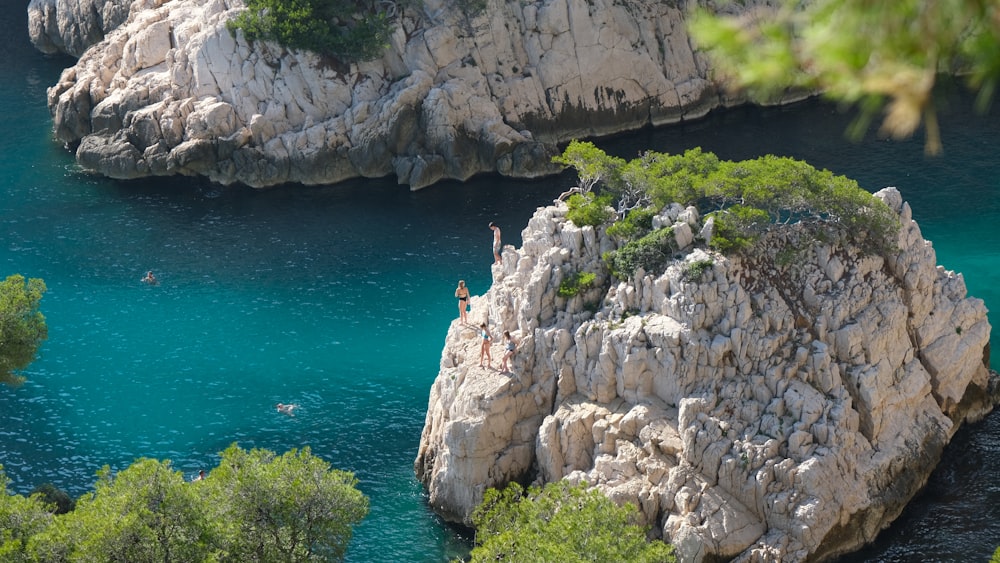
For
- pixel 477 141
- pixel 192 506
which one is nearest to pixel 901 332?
pixel 192 506

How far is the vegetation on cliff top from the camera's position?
51500 millimetres

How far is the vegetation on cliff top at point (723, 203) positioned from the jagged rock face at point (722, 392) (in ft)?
2.41

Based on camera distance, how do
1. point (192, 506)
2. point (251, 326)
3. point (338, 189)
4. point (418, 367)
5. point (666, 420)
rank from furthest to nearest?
1. point (338, 189)
2. point (251, 326)
3. point (418, 367)
4. point (666, 420)
5. point (192, 506)

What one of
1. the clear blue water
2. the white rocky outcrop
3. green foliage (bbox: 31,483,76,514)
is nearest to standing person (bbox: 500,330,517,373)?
the clear blue water

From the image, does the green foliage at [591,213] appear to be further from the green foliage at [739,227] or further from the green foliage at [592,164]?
the green foliage at [739,227]

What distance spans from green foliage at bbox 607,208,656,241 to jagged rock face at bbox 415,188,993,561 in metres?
0.78

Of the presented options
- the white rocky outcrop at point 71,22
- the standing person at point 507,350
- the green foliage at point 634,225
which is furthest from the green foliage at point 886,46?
the white rocky outcrop at point 71,22

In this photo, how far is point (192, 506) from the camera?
136ft

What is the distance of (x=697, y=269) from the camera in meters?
49.6

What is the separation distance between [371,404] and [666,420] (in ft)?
55.7

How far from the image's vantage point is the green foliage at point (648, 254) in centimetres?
5116

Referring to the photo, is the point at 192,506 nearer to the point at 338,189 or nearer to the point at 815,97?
the point at 338,189

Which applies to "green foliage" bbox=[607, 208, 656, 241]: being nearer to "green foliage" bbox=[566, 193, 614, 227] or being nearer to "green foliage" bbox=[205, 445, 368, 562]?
"green foliage" bbox=[566, 193, 614, 227]

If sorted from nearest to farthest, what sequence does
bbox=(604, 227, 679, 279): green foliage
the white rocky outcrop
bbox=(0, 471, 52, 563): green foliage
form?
bbox=(0, 471, 52, 563): green foliage < bbox=(604, 227, 679, 279): green foliage < the white rocky outcrop
